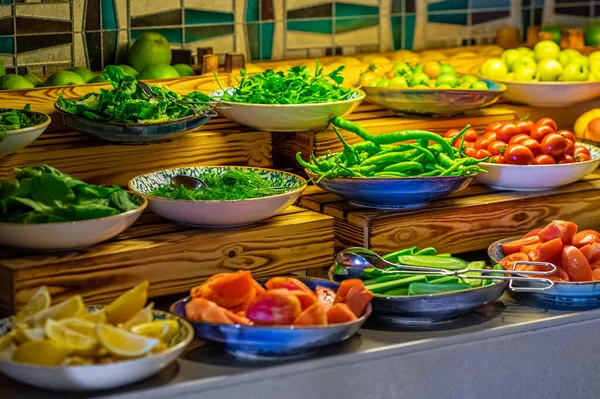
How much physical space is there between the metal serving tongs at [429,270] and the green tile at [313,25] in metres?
2.04

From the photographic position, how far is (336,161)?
363 centimetres

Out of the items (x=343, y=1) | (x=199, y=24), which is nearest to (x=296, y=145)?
(x=199, y=24)

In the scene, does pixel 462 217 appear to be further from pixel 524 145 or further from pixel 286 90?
pixel 286 90

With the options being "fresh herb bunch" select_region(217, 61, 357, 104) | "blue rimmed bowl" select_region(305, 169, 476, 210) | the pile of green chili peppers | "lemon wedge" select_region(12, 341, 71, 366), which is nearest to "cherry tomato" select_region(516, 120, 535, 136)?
the pile of green chili peppers

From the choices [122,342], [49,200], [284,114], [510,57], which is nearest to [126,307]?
[122,342]

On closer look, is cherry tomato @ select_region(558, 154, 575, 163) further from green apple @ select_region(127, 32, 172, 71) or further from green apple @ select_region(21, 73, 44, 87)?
green apple @ select_region(21, 73, 44, 87)

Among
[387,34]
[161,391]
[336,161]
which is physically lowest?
[161,391]

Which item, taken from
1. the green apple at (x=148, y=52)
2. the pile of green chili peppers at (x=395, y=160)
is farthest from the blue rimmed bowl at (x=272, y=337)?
the green apple at (x=148, y=52)

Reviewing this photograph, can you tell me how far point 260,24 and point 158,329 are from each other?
2563 millimetres

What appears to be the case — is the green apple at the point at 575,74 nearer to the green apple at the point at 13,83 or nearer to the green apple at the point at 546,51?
the green apple at the point at 546,51

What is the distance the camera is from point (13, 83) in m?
3.72

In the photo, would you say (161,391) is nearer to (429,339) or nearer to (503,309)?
(429,339)

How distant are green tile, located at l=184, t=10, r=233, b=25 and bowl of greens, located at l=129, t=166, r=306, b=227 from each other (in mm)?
1460

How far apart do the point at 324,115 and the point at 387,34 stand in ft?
5.12
